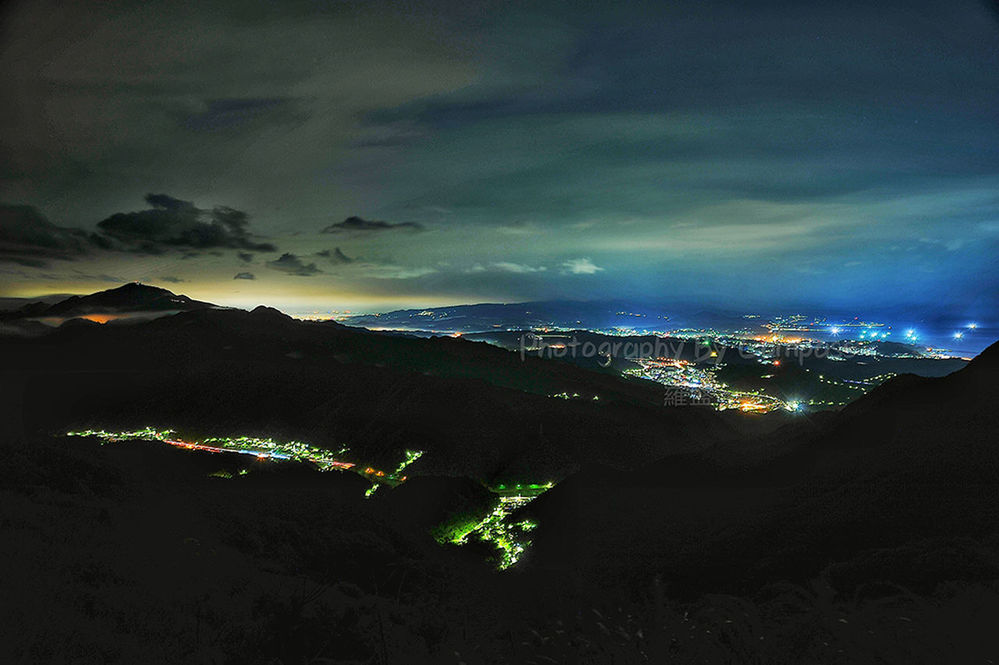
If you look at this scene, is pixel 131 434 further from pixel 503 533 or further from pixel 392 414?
pixel 503 533

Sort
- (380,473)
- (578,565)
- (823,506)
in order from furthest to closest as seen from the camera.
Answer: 1. (380,473)
2. (578,565)
3. (823,506)

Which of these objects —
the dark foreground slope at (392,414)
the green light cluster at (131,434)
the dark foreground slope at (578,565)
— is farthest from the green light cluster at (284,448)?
the dark foreground slope at (578,565)

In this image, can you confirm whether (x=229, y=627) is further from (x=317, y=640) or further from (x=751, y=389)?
(x=751, y=389)

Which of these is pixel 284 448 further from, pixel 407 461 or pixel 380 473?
pixel 407 461

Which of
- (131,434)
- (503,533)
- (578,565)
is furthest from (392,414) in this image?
(578,565)

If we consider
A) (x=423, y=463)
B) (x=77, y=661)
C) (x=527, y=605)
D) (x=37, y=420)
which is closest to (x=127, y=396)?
(x=37, y=420)

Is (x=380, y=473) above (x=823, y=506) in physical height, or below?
below

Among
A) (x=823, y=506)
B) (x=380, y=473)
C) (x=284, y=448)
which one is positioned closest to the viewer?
(x=823, y=506)

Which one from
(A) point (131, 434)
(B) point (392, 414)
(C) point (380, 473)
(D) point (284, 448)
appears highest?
(B) point (392, 414)

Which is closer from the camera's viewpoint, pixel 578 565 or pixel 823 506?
pixel 823 506

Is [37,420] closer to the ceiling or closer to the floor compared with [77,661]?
closer to the floor

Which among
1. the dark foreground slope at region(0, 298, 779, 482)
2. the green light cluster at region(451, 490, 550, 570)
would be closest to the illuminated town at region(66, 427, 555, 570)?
the green light cluster at region(451, 490, 550, 570)
